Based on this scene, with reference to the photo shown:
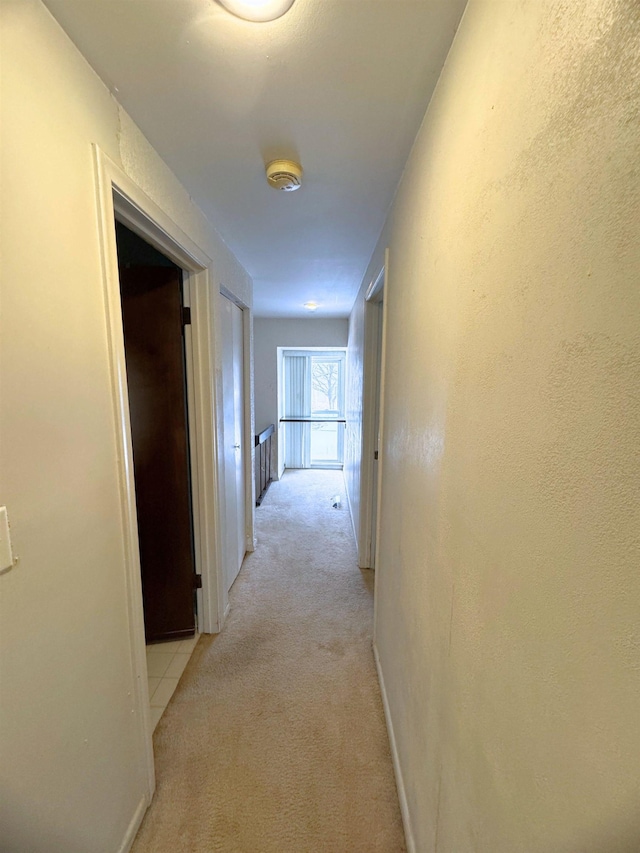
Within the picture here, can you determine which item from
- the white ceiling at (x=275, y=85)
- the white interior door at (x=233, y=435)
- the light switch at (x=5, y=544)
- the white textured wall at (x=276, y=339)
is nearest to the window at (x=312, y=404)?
the white textured wall at (x=276, y=339)

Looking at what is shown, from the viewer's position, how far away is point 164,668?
1856 millimetres

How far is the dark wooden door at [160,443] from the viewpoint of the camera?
181cm

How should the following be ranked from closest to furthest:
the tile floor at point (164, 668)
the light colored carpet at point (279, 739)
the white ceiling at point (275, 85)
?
the white ceiling at point (275, 85), the light colored carpet at point (279, 739), the tile floor at point (164, 668)

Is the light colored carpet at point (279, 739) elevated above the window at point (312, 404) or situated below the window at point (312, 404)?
below

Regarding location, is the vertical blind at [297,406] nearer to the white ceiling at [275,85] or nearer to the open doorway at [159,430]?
the open doorway at [159,430]

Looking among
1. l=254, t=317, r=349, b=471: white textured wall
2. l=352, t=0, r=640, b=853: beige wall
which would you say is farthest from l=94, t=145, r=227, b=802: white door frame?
l=254, t=317, r=349, b=471: white textured wall

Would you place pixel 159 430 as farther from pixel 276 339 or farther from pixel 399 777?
pixel 276 339

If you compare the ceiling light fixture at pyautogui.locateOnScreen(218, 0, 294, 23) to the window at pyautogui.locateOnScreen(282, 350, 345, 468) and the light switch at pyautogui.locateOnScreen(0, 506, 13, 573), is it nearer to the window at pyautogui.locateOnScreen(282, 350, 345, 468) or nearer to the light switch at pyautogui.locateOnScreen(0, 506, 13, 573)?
the light switch at pyautogui.locateOnScreen(0, 506, 13, 573)

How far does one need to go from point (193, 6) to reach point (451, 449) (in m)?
1.15

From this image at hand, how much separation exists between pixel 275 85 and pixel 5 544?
1.33 m

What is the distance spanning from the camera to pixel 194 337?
6.10ft

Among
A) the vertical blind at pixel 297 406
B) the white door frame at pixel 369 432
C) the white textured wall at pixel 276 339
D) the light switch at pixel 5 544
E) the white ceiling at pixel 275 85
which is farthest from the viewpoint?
the vertical blind at pixel 297 406

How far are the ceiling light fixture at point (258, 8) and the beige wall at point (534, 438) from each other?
16.0 inches

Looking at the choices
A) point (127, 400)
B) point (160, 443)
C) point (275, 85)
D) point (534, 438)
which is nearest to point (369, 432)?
point (160, 443)
